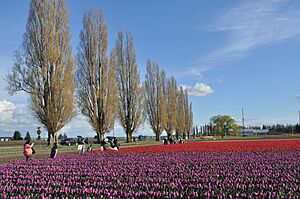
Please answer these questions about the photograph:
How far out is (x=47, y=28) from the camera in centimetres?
3303

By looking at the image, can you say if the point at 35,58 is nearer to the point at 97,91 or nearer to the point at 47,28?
the point at 47,28

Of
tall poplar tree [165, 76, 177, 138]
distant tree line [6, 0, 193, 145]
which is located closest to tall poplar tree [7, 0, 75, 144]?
distant tree line [6, 0, 193, 145]

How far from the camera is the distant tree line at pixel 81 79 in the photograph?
32.1 m

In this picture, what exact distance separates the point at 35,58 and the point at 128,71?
51.6 ft

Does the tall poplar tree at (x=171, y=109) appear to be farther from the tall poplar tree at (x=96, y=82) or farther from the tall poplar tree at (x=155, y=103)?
the tall poplar tree at (x=96, y=82)

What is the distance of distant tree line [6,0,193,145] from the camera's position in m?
32.1

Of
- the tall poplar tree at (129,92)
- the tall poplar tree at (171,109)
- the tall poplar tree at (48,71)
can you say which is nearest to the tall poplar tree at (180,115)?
the tall poplar tree at (171,109)

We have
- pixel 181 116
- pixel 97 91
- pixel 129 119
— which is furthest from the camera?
pixel 181 116

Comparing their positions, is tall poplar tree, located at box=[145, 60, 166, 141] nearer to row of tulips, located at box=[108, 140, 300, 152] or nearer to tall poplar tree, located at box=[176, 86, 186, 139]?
tall poplar tree, located at box=[176, 86, 186, 139]

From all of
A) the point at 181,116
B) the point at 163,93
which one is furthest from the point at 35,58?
the point at 181,116

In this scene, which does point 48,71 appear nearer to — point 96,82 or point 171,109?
point 96,82

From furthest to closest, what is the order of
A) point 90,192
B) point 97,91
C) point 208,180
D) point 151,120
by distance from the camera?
point 151,120 → point 97,91 → point 208,180 → point 90,192

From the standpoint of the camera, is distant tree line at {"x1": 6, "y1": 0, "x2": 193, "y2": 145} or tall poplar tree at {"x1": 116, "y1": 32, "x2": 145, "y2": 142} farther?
tall poplar tree at {"x1": 116, "y1": 32, "x2": 145, "y2": 142}

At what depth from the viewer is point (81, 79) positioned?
38250 mm
